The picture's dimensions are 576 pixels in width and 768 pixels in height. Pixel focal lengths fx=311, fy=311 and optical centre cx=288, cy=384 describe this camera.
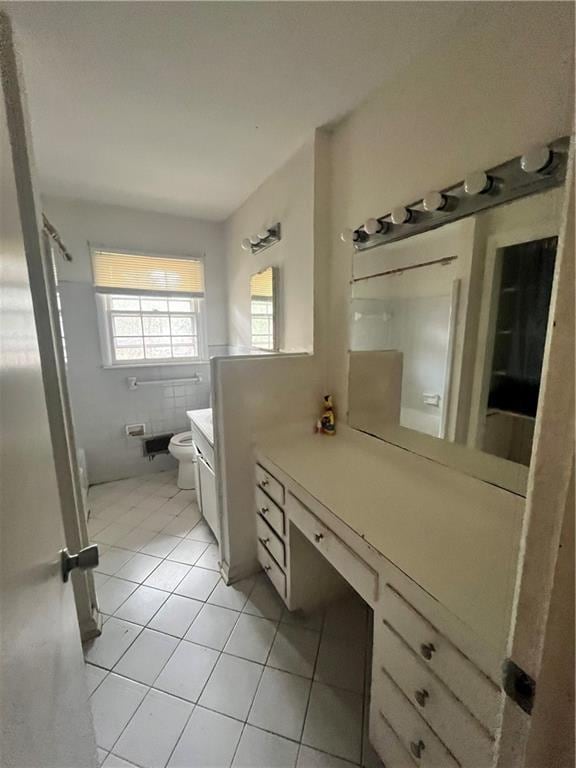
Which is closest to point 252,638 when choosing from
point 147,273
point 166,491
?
point 166,491

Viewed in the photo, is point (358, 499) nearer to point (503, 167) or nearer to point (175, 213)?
point (503, 167)

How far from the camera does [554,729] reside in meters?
0.35

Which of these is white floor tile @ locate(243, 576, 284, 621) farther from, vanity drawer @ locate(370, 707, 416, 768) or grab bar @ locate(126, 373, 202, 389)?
grab bar @ locate(126, 373, 202, 389)

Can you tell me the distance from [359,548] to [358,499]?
210 millimetres

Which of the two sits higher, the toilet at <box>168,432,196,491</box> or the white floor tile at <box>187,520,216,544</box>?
the toilet at <box>168,432,196,491</box>

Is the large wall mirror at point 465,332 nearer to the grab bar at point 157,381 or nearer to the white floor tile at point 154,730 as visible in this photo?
Answer: the white floor tile at point 154,730

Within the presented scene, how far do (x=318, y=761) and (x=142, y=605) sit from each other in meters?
1.06

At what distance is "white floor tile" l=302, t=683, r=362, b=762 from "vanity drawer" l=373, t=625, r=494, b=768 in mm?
406

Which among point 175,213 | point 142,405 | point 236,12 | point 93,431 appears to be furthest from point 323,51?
point 93,431

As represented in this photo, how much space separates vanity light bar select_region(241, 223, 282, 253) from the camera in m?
2.05

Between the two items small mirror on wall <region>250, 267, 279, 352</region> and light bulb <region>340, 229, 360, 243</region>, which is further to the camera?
small mirror on wall <region>250, 267, 279, 352</region>

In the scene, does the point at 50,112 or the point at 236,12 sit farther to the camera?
the point at 50,112

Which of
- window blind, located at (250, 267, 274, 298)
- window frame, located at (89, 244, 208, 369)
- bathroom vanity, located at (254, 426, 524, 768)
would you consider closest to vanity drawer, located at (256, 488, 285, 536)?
bathroom vanity, located at (254, 426, 524, 768)

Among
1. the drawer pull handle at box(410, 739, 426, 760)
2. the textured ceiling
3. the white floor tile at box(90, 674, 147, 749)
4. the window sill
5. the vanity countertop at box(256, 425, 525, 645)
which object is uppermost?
the textured ceiling
